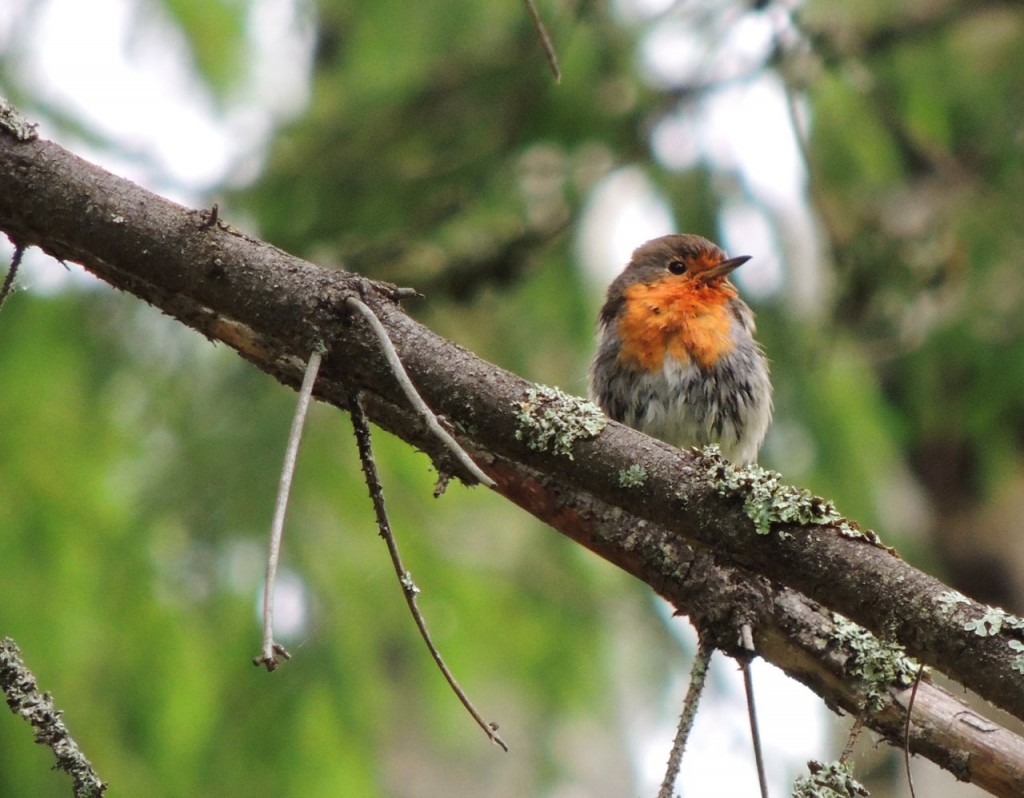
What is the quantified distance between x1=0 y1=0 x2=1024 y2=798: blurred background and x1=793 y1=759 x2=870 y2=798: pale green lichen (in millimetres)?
2204

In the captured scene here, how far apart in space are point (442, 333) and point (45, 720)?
160 inches

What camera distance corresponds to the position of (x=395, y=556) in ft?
7.16

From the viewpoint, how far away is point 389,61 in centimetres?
630

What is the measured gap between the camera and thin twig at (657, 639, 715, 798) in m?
2.23

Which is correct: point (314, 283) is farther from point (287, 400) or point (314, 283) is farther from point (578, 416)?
point (287, 400)

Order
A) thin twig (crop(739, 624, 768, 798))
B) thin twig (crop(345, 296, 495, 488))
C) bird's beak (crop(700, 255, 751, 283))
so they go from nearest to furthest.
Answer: thin twig (crop(345, 296, 495, 488))
thin twig (crop(739, 624, 768, 798))
bird's beak (crop(700, 255, 751, 283))

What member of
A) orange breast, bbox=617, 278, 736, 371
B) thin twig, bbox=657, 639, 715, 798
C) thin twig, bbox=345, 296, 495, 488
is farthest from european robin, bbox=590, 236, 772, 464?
thin twig, bbox=345, 296, 495, 488

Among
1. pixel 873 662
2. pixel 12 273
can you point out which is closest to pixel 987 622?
pixel 873 662

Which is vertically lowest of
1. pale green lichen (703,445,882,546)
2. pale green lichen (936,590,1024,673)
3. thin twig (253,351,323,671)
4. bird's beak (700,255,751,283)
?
thin twig (253,351,323,671)

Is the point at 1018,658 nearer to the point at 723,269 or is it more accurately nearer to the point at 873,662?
the point at 873,662

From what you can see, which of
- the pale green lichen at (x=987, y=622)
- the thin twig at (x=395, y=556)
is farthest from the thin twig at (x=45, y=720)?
the pale green lichen at (x=987, y=622)

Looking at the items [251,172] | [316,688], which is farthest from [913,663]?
[251,172]

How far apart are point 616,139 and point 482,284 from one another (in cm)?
93

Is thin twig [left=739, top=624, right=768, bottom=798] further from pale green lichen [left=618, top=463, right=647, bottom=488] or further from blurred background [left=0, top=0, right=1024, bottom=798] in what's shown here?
blurred background [left=0, top=0, right=1024, bottom=798]
